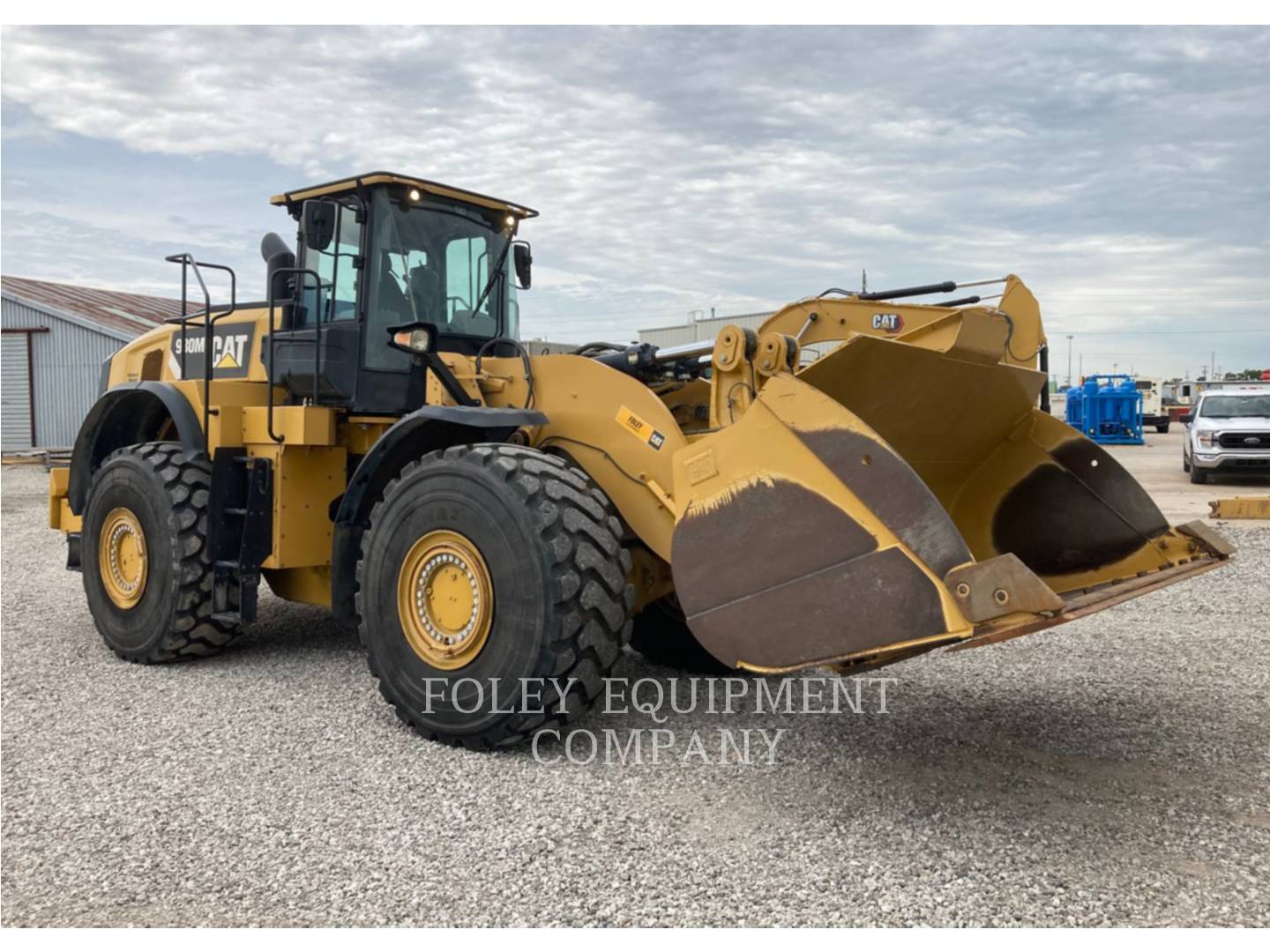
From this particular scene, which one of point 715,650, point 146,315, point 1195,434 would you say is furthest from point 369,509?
point 146,315

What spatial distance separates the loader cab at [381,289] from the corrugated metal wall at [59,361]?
20761mm

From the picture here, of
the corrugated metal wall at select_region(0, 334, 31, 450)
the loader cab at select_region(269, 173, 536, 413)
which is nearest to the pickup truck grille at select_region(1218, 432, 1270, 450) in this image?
the loader cab at select_region(269, 173, 536, 413)

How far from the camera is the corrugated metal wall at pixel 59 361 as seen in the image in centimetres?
2430

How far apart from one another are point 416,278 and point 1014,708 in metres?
3.89

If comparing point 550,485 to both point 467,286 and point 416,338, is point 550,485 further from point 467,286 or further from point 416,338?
point 467,286

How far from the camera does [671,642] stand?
5969 mm

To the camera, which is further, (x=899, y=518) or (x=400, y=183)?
(x=400, y=183)

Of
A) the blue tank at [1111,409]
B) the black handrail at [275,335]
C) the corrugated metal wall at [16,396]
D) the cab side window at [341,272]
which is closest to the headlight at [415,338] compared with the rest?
the cab side window at [341,272]

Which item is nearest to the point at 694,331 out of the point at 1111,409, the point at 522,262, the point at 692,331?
the point at 692,331

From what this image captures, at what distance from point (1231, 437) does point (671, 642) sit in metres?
14.8

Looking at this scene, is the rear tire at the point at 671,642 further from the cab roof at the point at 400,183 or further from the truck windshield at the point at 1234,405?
the truck windshield at the point at 1234,405

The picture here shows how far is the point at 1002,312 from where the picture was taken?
14.9ft

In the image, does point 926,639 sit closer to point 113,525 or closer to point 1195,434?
point 113,525

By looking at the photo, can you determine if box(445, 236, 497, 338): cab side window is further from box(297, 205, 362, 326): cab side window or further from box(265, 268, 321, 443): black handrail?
box(265, 268, 321, 443): black handrail
